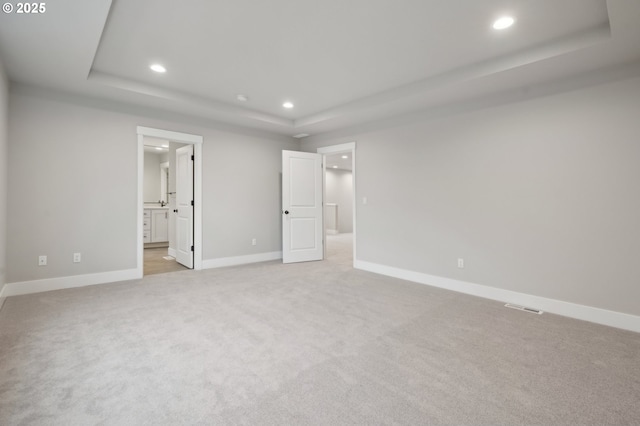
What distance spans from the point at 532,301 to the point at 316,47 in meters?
3.49

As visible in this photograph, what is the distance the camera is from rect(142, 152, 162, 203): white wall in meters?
8.31

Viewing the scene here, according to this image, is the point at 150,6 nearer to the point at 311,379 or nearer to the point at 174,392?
the point at 174,392

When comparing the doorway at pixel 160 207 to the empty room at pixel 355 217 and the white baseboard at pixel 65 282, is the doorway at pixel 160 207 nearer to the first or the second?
the empty room at pixel 355 217

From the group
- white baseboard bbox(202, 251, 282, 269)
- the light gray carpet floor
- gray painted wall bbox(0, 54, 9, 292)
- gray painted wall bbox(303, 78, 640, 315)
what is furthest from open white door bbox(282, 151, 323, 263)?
gray painted wall bbox(0, 54, 9, 292)

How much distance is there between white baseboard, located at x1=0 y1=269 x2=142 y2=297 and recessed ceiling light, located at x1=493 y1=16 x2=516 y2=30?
5044mm

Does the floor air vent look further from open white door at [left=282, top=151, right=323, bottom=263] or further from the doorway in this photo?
the doorway

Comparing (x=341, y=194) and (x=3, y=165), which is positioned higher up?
(x=341, y=194)

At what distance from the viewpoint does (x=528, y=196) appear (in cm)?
336

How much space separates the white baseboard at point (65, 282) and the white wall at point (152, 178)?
15.3ft

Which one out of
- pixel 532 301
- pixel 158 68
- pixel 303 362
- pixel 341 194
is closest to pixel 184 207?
pixel 158 68

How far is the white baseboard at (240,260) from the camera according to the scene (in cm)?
509

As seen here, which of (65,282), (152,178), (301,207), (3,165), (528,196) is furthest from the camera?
(152,178)

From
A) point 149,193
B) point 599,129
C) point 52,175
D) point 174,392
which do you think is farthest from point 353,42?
point 149,193

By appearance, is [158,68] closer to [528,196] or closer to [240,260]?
[240,260]
